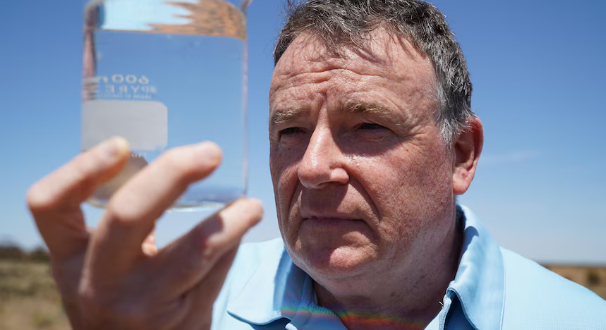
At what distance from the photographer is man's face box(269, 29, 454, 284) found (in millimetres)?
2402

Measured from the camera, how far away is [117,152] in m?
1.16

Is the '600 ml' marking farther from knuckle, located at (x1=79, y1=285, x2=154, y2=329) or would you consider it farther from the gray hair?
the gray hair

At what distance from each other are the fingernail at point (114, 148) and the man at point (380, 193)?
1.22 m

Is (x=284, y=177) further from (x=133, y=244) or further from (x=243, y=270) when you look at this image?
(x=133, y=244)

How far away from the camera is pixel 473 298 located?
258cm

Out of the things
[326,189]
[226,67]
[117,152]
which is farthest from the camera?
[326,189]

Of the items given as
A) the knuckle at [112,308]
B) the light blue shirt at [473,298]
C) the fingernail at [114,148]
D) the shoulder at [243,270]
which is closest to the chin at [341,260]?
the light blue shirt at [473,298]

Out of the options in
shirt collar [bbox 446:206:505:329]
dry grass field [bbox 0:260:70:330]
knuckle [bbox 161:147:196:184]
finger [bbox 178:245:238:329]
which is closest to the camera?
knuckle [bbox 161:147:196:184]

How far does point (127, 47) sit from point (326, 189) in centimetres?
132

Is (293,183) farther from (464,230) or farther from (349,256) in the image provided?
(464,230)

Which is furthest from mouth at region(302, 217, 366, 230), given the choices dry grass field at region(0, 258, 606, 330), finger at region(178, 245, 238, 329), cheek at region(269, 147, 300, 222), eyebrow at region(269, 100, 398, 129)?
dry grass field at region(0, 258, 606, 330)

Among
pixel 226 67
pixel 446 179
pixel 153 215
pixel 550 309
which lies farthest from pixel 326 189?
pixel 550 309

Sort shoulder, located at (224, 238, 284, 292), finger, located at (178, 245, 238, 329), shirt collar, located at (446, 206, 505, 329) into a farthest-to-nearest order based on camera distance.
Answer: shoulder, located at (224, 238, 284, 292) < shirt collar, located at (446, 206, 505, 329) < finger, located at (178, 245, 238, 329)

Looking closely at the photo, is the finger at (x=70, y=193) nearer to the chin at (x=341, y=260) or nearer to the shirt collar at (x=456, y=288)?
A: the chin at (x=341, y=260)
